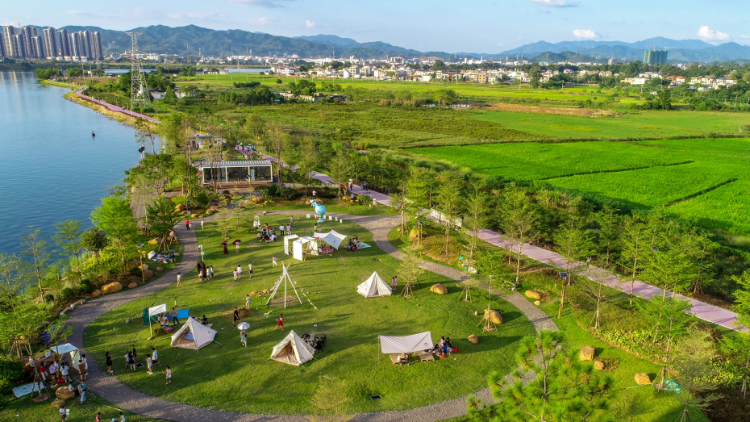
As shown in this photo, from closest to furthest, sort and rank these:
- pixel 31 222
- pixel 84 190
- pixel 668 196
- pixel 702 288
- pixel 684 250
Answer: pixel 684 250 → pixel 702 288 → pixel 31 222 → pixel 668 196 → pixel 84 190

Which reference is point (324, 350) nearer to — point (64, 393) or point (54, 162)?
point (64, 393)

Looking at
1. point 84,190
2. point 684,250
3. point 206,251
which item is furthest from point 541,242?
point 84,190

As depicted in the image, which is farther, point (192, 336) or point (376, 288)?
point (376, 288)

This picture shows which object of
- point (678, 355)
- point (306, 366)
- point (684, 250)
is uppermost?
point (684, 250)

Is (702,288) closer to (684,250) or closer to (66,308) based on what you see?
(684,250)

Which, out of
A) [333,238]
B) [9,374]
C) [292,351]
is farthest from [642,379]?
[9,374]

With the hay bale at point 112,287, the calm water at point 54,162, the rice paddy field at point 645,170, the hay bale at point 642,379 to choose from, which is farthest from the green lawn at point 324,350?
the rice paddy field at point 645,170
